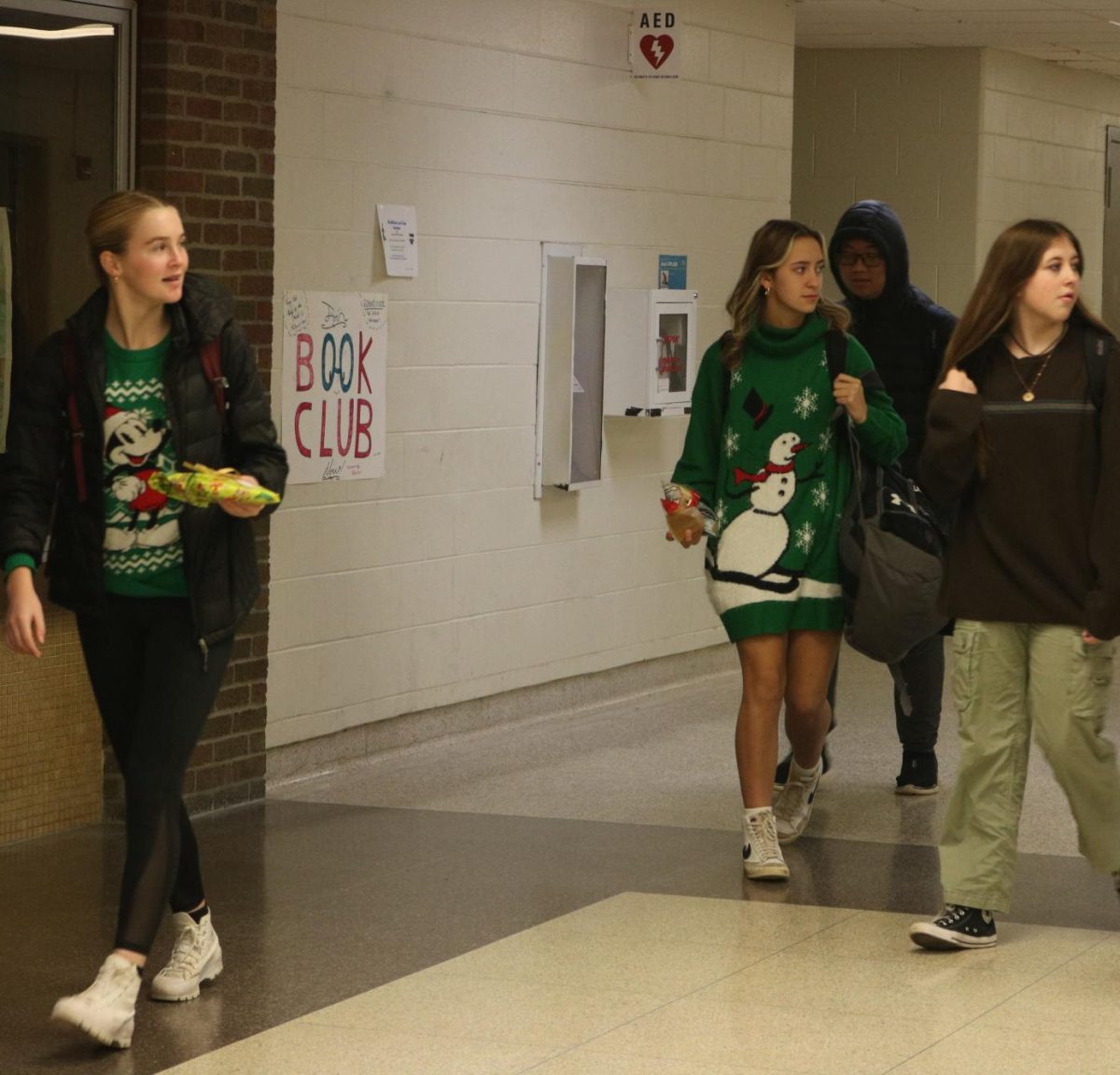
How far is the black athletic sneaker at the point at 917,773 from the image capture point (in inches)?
280

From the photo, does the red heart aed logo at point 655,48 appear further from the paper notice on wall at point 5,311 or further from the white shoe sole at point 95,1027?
the white shoe sole at point 95,1027

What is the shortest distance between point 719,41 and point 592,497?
7.69 ft

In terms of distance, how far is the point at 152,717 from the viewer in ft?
14.6

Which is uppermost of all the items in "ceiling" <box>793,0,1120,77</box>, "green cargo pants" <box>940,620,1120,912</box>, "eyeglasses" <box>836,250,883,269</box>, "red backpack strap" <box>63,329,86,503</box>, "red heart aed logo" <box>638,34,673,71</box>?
"ceiling" <box>793,0,1120,77</box>

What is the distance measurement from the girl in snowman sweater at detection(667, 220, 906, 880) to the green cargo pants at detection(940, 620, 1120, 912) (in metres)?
0.86

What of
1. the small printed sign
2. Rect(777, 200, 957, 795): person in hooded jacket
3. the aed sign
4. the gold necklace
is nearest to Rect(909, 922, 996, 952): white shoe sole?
the gold necklace

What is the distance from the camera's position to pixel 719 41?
32.3 feet

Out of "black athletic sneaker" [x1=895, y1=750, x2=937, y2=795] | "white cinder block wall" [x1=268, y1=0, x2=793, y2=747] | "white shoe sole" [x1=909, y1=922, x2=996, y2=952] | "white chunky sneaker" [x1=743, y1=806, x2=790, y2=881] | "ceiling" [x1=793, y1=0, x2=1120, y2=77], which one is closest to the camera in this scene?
"white shoe sole" [x1=909, y1=922, x2=996, y2=952]

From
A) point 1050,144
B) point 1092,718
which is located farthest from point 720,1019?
point 1050,144

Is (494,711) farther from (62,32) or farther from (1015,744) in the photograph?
(1015,744)

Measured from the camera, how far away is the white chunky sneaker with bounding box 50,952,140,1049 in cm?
422

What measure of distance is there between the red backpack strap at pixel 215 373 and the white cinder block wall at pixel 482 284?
8.45ft

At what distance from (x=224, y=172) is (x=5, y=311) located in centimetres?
95

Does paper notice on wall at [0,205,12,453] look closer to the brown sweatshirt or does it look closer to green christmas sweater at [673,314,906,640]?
green christmas sweater at [673,314,906,640]
